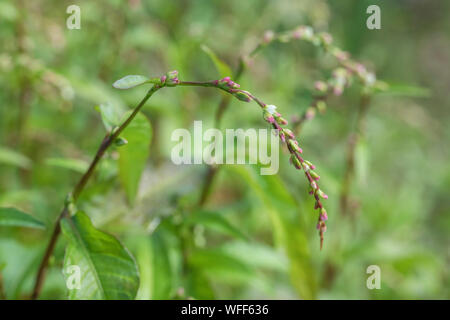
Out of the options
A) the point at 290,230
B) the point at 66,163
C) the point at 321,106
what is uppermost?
the point at 321,106

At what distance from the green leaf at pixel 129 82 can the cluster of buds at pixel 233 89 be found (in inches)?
5.0

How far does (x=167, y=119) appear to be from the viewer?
2049mm

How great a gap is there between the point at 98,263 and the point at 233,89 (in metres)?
0.41

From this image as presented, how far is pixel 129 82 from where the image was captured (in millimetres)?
746

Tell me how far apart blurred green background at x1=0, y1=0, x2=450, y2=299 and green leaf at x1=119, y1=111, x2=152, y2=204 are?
0.08m

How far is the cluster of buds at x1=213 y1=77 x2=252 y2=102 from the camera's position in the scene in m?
0.72

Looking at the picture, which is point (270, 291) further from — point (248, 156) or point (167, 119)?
point (167, 119)

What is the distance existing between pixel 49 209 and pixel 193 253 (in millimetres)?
496
